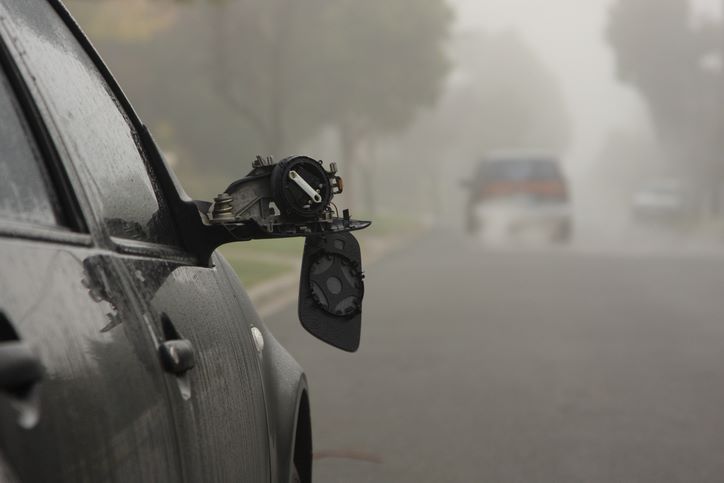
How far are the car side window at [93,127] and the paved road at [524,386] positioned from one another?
2890 millimetres

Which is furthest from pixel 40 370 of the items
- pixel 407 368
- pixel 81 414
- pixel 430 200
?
pixel 430 200

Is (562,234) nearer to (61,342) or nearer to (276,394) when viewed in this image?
(276,394)

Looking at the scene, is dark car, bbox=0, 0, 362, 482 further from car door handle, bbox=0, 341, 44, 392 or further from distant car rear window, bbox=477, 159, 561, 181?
distant car rear window, bbox=477, 159, 561, 181

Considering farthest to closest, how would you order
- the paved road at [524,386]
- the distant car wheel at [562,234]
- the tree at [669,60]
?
the tree at [669,60] → the distant car wheel at [562,234] → the paved road at [524,386]

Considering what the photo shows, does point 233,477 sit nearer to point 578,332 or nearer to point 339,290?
point 339,290

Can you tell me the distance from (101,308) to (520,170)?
85.1ft

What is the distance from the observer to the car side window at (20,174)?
165 cm

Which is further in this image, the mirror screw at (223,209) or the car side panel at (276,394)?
the car side panel at (276,394)

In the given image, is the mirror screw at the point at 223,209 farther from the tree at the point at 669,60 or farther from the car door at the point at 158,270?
the tree at the point at 669,60

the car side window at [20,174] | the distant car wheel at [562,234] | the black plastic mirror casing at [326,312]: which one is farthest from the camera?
→ the distant car wheel at [562,234]

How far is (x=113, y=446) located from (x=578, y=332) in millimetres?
9392

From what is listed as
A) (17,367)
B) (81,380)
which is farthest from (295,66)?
(17,367)

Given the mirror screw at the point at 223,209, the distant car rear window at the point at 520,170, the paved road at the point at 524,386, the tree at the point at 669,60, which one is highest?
the tree at the point at 669,60

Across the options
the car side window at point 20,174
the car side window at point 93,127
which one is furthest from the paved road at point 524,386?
the car side window at point 20,174
